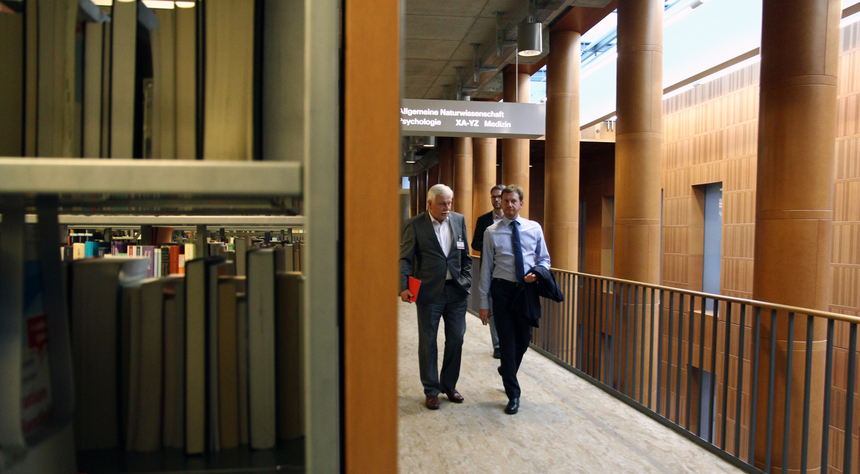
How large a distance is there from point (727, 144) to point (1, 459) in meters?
14.3

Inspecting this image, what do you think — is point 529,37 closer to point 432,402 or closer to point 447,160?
point 432,402

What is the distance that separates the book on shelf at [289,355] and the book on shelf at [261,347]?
0.02 m

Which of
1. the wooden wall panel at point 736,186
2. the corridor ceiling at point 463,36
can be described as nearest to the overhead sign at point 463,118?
the corridor ceiling at point 463,36

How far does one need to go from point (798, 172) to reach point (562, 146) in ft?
19.1

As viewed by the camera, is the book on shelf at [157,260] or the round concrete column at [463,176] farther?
the round concrete column at [463,176]

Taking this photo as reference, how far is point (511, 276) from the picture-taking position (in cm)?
434

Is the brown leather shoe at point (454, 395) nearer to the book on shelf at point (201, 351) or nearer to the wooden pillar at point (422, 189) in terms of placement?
the book on shelf at point (201, 351)

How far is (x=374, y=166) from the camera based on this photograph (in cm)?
73

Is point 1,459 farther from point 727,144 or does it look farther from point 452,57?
point 727,144

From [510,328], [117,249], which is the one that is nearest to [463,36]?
[510,328]

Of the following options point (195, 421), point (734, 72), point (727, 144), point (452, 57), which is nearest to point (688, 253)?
point (727, 144)

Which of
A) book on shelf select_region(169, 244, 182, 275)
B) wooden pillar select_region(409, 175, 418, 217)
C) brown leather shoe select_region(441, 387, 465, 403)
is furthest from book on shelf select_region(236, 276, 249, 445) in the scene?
wooden pillar select_region(409, 175, 418, 217)

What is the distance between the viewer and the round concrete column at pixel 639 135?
305 inches

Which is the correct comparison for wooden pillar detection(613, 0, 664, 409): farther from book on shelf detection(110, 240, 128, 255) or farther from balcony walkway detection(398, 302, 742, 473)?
book on shelf detection(110, 240, 128, 255)
